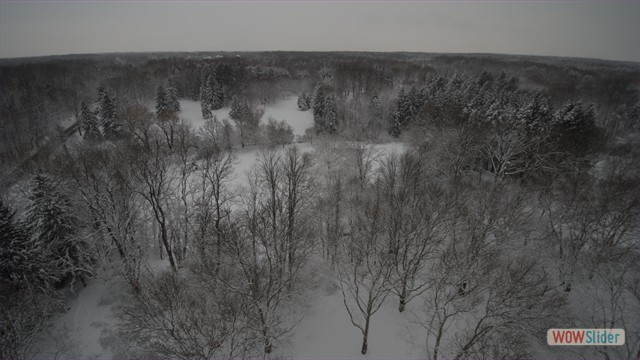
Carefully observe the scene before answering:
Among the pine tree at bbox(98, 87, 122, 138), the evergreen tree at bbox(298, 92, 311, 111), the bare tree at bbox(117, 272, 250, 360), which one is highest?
the evergreen tree at bbox(298, 92, 311, 111)

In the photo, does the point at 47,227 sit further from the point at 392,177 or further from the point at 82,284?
the point at 392,177

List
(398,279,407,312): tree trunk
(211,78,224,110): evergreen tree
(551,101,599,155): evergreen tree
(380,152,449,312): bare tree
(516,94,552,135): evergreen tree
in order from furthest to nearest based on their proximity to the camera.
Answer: (211,78,224,110): evergreen tree < (516,94,552,135): evergreen tree < (551,101,599,155): evergreen tree < (398,279,407,312): tree trunk < (380,152,449,312): bare tree

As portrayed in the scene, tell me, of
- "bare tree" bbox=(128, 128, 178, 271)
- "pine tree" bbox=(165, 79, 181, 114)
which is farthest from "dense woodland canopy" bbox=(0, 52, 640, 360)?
"pine tree" bbox=(165, 79, 181, 114)

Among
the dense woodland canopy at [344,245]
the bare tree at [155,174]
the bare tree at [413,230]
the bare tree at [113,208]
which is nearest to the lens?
the dense woodland canopy at [344,245]

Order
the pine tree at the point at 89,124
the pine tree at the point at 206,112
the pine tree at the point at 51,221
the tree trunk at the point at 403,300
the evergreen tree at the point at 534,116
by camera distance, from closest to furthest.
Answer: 1. the tree trunk at the point at 403,300
2. the pine tree at the point at 51,221
3. the evergreen tree at the point at 534,116
4. the pine tree at the point at 89,124
5. the pine tree at the point at 206,112

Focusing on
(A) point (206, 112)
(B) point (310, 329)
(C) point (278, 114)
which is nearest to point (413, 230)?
(B) point (310, 329)

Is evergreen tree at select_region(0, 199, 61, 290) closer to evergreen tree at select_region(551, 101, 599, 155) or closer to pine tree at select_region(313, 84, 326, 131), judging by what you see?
evergreen tree at select_region(551, 101, 599, 155)

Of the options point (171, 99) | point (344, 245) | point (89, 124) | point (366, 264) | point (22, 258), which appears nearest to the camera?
point (22, 258)

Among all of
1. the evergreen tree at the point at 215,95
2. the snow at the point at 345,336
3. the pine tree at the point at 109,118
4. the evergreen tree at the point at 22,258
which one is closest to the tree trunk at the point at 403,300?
the snow at the point at 345,336

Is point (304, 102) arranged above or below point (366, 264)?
above

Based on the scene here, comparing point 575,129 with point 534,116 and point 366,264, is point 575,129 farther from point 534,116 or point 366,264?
point 366,264

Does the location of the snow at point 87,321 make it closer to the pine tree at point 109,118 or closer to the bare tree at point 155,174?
the bare tree at point 155,174

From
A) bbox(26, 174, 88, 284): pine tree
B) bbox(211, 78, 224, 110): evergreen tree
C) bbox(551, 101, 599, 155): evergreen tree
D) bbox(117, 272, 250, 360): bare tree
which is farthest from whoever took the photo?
bbox(211, 78, 224, 110): evergreen tree

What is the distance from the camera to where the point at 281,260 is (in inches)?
537
